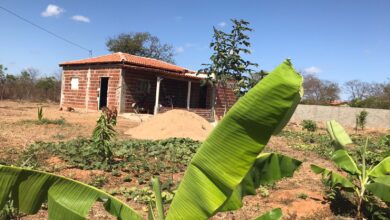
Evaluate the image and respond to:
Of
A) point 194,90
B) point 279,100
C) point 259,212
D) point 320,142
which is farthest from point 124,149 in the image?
point 194,90

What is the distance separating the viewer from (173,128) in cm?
1457

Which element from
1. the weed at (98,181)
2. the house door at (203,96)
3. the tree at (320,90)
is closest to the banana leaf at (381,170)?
the weed at (98,181)

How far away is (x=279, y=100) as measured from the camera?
208cm

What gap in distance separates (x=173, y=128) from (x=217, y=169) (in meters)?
12.4

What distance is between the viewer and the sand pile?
1423 centimetres

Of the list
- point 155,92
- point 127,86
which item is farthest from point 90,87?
point 155,92

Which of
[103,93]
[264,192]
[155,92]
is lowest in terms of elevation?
[264,192]

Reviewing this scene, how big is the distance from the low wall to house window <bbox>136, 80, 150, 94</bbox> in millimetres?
16335

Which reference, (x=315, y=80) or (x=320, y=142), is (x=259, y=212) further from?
(x=315, y=80)

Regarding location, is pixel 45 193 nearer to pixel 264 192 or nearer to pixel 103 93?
pixel 264 192

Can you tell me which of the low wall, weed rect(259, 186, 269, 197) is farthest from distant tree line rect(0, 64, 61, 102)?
weed rect(259, 186, 269, 197)

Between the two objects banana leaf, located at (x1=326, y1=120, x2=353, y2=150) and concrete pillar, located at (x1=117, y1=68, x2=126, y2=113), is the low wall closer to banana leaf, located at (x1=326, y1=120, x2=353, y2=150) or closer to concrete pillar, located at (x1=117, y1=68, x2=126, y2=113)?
concrete pillar, located at (x1=117, y1=68, x2=126, y2=113)

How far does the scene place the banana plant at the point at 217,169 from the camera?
2.09m

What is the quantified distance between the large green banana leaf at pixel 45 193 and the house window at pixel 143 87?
2148 cm
